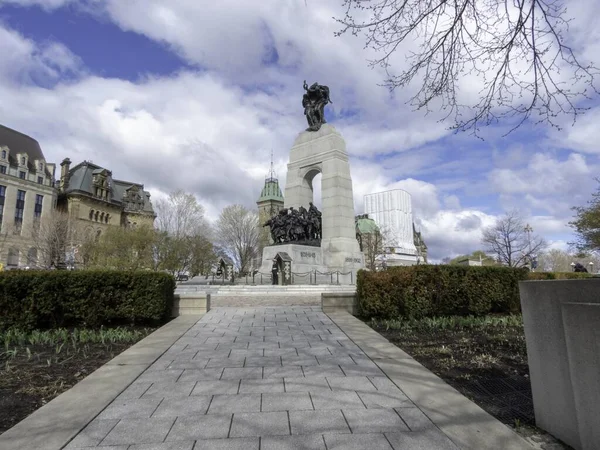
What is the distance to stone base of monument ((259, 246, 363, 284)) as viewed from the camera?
71.4 ft

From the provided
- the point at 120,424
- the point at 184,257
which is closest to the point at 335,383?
the point at 120,424

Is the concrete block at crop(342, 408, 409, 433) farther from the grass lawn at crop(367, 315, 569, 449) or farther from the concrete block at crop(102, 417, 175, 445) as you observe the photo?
the concrete block at crop(102, 417, 175, 445)

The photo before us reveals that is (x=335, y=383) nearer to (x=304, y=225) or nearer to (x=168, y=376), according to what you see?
(x=168, y=376)

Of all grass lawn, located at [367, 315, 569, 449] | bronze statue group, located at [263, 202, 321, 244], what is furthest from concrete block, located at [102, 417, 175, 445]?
bronze statue group, located at [263, 202, 321, 244]

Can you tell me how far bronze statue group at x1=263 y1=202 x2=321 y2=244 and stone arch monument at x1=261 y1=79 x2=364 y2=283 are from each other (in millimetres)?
532

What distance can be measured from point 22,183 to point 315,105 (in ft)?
191

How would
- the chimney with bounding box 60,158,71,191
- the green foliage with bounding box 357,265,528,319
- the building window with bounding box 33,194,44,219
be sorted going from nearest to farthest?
1. the green foliage with bounding box 357,265,528,319
2. the building window with bounding box 33,194,44,219
3. the chimney with bounding box 60,158,71,191

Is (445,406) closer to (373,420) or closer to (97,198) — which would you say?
(373,420)

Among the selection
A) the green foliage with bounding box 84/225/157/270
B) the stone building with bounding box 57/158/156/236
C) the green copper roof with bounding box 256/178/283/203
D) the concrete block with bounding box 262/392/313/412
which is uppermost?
the green copper roof with bounding box 256/178/283/203

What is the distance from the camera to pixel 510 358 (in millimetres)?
5613

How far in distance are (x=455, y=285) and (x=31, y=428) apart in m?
8.94

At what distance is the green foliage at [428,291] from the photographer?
30.6 ft

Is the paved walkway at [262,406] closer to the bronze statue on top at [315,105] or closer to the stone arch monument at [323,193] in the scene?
the stone arch monument at [323,193]

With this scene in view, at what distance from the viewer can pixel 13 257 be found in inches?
2196
